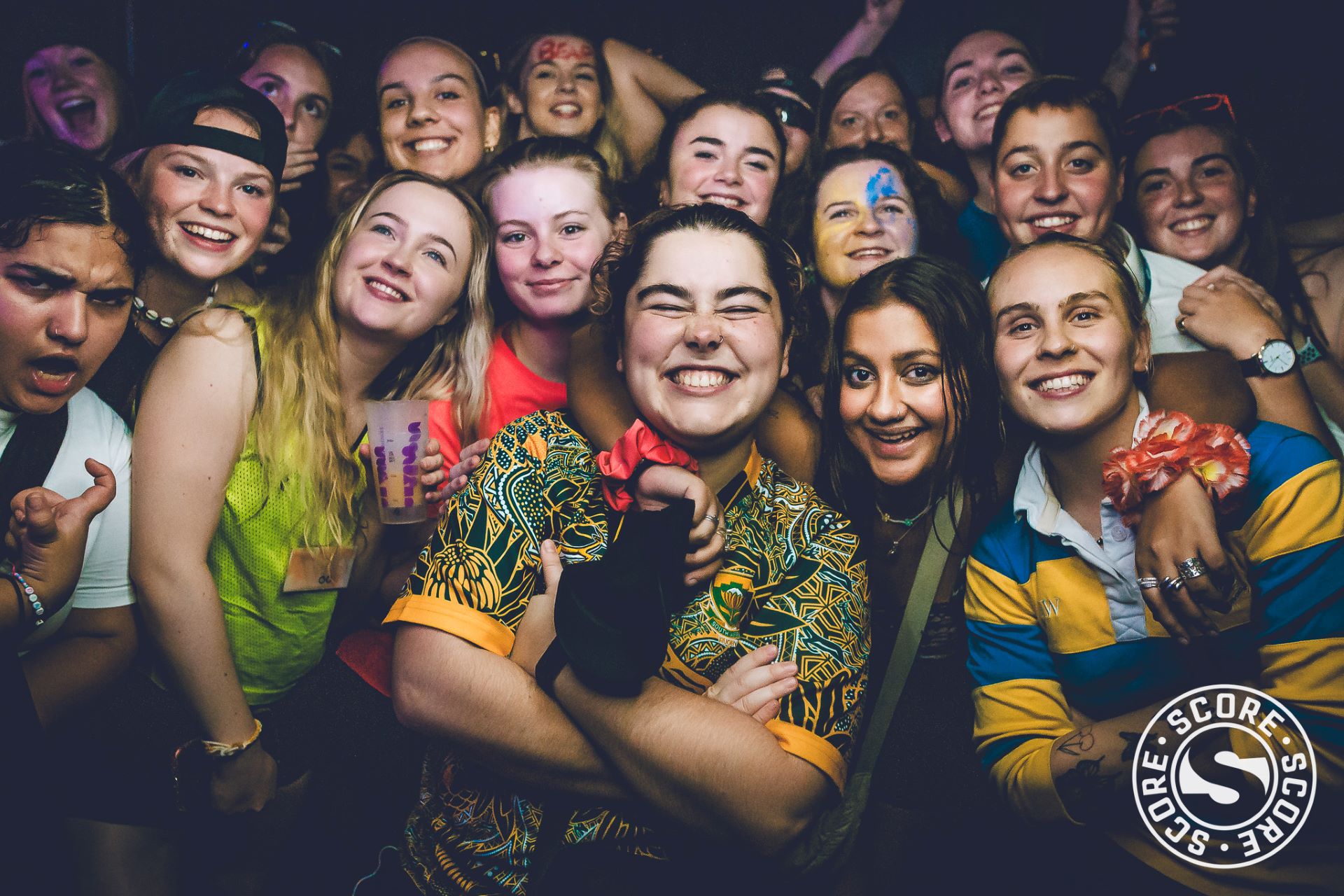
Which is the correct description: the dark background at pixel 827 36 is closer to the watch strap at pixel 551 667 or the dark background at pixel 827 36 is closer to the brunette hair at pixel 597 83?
the brunette hair at pixel 597 83

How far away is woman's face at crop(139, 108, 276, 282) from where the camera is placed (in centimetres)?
234

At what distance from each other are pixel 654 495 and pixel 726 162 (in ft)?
4.33

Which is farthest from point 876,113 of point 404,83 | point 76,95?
point 76,95

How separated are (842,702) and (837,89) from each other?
2.22 meters

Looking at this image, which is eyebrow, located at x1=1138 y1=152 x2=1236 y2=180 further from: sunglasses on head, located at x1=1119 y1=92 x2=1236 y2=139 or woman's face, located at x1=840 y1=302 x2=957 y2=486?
woman's face, located at x1=840 y1=302 x2=957 y2=486

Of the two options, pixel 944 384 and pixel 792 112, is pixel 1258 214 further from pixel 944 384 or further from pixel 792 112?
pixel 792 112

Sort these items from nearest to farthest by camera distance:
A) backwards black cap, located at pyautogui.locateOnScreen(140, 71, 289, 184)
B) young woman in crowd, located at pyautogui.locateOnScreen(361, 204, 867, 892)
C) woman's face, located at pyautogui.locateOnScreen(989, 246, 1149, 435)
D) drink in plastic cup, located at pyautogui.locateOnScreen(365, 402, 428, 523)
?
young woman in crowd, located at pyautogui.locateOnScreen(361, 204, 867, 892)
woman's face, located at pyautogui.locateOnScreen(989, 246, 1149, 435)
drink in plastic cup, located at pyautogui.locateOnScreen(365, 402, 428, 523)
backwards black cap, located at pyautogui.locateOnScreen(140, 71, 289, 184)

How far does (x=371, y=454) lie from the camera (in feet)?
7.64

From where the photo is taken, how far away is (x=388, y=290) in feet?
8.01

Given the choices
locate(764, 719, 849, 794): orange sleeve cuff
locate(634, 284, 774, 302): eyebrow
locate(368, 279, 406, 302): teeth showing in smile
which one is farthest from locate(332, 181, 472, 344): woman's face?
locate(764, 719, 849, 794): orange sleeve cuff

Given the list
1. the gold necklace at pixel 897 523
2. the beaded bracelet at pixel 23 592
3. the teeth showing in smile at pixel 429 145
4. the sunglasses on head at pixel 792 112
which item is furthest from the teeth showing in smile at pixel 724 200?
the beaded bracelet at pixel 23 592

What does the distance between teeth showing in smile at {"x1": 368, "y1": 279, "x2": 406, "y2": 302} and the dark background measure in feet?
3.16

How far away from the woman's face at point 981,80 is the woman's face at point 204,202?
2266 mm

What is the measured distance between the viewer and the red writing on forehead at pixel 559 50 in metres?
3.03
